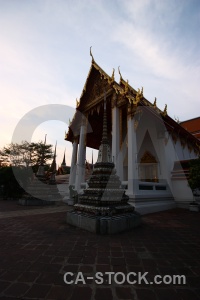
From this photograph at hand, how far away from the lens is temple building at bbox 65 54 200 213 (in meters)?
7.68

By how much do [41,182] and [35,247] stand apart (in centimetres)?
862

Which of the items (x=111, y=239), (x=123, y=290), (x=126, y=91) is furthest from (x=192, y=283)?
(x=126, y=91)

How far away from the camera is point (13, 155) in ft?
70.2

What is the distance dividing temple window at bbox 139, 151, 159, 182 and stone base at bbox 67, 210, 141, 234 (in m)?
6.11

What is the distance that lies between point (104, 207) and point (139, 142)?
25.6 ft

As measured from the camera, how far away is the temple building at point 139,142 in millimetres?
7676

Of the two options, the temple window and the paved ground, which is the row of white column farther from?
the paved ground

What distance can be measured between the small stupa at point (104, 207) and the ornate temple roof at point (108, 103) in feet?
12.8

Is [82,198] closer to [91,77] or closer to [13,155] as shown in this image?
[91,77]

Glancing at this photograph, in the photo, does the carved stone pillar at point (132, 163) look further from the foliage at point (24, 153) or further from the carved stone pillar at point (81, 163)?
the foliage at point (24, 153)

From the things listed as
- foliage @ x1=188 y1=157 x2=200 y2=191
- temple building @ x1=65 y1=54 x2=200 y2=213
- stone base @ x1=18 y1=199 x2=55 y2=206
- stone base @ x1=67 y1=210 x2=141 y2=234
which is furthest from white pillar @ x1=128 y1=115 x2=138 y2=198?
stone base @ x1=18 y1=199 x2=55 y2=206

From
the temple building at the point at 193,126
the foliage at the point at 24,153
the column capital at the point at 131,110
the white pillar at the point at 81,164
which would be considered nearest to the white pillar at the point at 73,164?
the white pillar at the point at 81,164

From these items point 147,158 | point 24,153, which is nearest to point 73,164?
point 147,158

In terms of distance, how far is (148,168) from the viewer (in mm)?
10852
